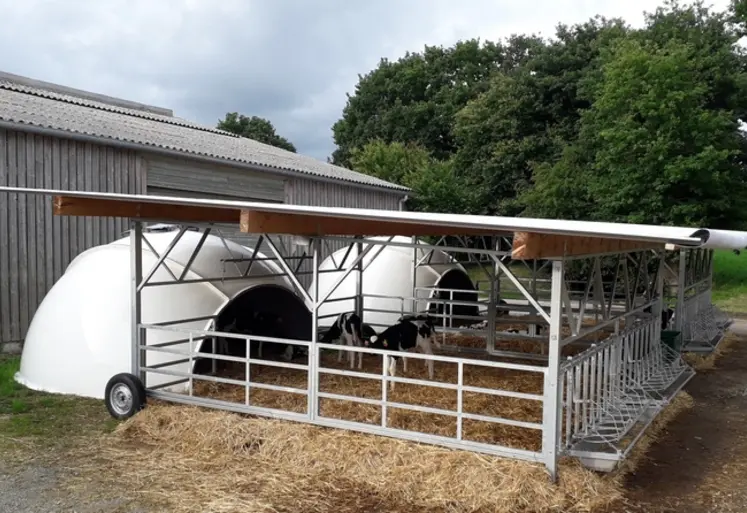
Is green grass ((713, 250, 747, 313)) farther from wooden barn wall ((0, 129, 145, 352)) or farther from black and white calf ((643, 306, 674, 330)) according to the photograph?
wooden barn wall ((0, 129, 145, 352))

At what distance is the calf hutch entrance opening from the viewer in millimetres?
5645

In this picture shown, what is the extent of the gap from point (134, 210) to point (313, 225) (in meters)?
2.18

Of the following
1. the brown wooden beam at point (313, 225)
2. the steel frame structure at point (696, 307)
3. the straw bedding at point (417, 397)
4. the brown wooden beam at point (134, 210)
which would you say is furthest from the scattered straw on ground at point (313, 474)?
the steel frame structure at point (696, 307)

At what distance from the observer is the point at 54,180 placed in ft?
36.8

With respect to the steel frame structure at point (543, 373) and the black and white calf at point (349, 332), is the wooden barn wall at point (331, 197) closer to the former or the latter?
the black and white calf at point (349, 332)

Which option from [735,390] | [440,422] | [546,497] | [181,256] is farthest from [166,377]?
[735,390]

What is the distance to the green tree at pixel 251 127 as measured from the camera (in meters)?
54.2

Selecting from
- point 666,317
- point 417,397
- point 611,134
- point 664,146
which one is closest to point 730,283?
point 664,146

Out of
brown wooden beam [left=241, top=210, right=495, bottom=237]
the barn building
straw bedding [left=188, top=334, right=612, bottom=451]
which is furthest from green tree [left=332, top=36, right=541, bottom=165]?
brown wooden beam [left=241, top=210, right=495, bottom=237]

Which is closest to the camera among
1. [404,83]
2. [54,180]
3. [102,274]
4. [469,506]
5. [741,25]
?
[469,506]

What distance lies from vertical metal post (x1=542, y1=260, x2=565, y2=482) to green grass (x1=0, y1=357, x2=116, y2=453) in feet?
15.3

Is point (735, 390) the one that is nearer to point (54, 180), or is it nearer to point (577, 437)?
point (577, 437)

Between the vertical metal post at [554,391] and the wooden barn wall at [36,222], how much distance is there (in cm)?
891

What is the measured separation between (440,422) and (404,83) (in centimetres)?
4034
